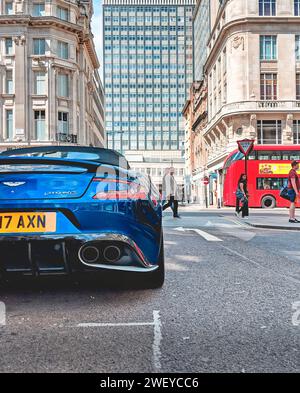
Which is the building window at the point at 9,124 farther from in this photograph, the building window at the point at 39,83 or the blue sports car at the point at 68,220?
the blue sports car at the point at 68,220

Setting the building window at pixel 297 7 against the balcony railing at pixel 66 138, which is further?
the balcony railing at pixel 66 138

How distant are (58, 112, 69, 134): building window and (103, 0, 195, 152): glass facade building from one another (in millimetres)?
78258

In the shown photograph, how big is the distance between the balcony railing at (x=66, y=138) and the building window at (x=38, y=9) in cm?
1139

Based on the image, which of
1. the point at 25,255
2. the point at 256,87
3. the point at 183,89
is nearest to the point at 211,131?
the point at 256,87

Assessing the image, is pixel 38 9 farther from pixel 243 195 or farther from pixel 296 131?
pixel 243 195

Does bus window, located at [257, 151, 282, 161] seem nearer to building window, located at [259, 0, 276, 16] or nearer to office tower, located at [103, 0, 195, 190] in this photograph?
building window, located at [259, 0, 276, 16]

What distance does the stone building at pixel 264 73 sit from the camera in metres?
35.5

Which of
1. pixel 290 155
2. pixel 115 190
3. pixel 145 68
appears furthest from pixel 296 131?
pixel 145 68

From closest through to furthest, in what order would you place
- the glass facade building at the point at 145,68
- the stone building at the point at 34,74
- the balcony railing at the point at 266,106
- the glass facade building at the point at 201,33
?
the balcony railing at the point at 266,106 → the stone building at the point at 34,74 → the glass facade building at the point at 201,33 → the glass facade building at the point at 145,68

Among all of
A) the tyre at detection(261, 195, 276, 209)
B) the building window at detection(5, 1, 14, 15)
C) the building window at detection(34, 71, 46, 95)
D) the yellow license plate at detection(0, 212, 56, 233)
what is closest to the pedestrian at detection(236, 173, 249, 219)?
the tyre at detection(261, 195, 276, 209)

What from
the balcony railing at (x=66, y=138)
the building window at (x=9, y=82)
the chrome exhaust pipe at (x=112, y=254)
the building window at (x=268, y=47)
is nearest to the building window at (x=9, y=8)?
the building window at (x=9, y=82)

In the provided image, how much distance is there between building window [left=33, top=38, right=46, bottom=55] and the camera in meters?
36.8

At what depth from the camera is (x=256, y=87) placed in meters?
36.0
